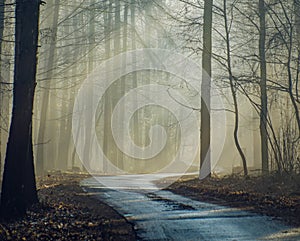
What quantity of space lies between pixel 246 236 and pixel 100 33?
30.5 meters

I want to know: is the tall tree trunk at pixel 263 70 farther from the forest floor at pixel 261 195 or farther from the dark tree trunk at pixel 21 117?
the dark tree trunk at pixel 21 117

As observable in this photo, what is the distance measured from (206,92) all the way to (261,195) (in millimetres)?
9294

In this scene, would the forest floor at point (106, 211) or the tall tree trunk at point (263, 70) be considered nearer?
the forest floor at point (106, 211)

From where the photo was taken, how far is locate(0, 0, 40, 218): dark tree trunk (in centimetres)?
1054

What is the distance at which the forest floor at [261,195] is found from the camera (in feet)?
37.7

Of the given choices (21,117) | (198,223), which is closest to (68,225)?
(198,223)

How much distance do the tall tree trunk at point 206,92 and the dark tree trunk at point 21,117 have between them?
1259 cm

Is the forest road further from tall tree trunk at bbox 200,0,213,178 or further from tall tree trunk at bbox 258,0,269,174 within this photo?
tall tree trunk at bbox 258,0,269,174

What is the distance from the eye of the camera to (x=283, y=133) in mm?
17766

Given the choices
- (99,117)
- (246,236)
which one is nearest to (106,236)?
(246,236)

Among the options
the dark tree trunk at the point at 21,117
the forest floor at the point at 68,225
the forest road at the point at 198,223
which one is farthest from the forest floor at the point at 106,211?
the dark tree trunk at the point at 21,117

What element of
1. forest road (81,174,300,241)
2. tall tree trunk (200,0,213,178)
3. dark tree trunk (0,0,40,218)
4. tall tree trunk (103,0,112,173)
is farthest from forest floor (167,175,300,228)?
tall tree trunk (103,0,112,173)

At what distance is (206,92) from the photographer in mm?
23047

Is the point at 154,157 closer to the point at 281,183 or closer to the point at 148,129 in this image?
the point at 148,129
